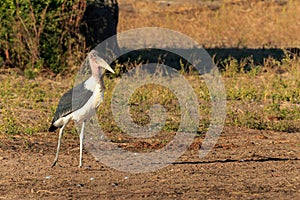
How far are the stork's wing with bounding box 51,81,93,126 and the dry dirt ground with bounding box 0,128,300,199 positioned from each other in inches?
19.6

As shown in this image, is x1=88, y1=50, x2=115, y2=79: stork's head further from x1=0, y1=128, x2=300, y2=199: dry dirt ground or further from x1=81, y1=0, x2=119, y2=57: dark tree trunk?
x1=81, y1=0, x2=119, y2=57: dark tree trunk

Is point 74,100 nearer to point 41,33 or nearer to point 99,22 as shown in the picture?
point 41,33

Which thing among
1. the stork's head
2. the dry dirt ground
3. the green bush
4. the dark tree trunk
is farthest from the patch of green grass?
the stork's head

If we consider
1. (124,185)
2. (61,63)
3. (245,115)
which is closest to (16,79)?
(61,63)

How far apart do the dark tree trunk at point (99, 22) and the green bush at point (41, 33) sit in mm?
300

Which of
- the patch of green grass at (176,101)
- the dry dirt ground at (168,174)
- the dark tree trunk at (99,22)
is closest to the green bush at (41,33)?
the dark tree trunk at (99,22)

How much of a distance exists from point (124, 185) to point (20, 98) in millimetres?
4716

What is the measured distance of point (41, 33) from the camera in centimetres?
1286

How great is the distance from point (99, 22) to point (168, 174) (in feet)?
22.3

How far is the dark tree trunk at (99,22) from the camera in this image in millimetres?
13219

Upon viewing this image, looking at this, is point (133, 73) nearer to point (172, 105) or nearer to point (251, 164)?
point (172, 105)

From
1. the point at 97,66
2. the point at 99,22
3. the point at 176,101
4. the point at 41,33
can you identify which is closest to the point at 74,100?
the point at 97,66

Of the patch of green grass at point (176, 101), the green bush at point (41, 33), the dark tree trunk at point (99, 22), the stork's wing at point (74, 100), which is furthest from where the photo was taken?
the dark tree trunk at point (99, 22)

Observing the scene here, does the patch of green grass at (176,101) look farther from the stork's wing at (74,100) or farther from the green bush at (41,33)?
the stork's wing at (74,100)
